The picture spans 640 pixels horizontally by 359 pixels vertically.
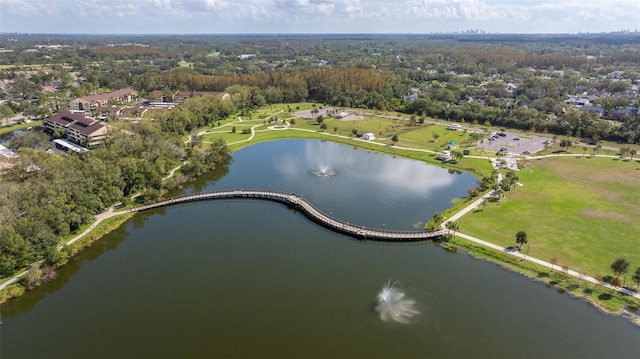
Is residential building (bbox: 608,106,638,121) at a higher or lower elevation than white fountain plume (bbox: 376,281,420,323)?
higher

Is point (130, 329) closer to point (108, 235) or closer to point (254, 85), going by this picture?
point (108, 235)

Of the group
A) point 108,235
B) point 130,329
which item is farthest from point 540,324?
point 108,235

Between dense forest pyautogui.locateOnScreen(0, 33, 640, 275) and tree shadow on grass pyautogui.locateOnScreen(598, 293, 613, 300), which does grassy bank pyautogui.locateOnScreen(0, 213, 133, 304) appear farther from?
tree shadow on grass pyautogui.locateOnScreen(598, 293, 613, 300)

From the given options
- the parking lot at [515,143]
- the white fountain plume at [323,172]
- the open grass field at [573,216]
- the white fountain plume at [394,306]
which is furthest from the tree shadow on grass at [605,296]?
the parking lot at [515,143]

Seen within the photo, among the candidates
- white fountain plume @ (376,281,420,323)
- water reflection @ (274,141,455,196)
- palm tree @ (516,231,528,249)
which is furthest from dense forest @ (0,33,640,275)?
palm tree @ (516,231,528,249)

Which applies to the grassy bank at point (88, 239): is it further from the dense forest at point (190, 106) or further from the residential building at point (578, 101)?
the residential building at point (578, 101)
